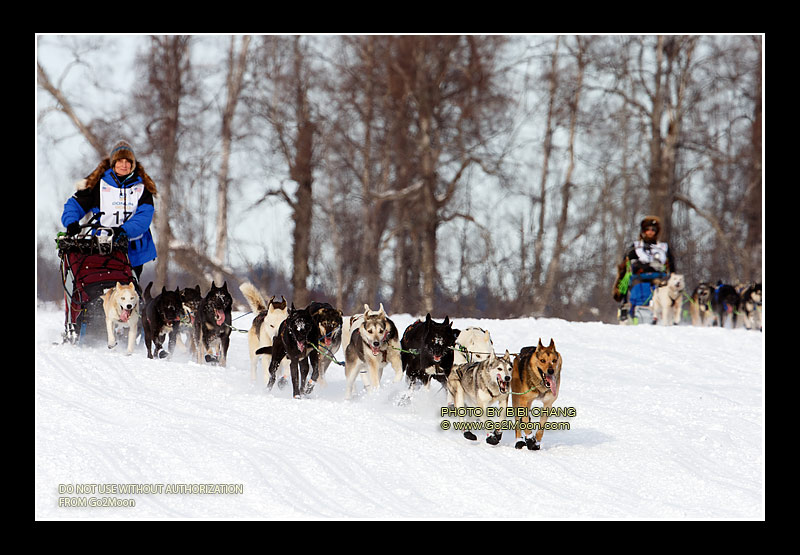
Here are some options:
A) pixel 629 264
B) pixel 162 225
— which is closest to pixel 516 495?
pixel 162 225

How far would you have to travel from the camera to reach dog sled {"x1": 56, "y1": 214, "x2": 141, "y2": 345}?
25.3 feet

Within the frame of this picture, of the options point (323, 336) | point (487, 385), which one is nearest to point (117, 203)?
point (323, 336)

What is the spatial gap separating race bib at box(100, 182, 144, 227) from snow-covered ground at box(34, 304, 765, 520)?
38.0 inches

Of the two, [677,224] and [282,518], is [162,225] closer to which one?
[282,518]

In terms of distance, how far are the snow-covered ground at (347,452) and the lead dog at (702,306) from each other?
242 inches

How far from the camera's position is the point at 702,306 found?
1434cm

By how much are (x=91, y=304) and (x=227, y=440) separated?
118 inches

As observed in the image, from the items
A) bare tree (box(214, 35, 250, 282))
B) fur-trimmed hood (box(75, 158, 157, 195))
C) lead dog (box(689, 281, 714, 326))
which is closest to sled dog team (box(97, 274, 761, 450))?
fur-trimmed hood (box(75, 158, 157, 195))

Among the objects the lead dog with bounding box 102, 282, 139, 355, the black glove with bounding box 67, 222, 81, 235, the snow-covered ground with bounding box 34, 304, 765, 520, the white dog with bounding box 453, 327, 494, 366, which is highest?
the black glove with bounding box 67, 222, 81, 235

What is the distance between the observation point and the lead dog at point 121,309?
7.96m

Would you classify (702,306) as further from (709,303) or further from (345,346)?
(345,346)

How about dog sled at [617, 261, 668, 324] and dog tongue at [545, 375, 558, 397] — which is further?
dog sled at [617, 261, 668, 324]

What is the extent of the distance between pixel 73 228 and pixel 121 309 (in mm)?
914

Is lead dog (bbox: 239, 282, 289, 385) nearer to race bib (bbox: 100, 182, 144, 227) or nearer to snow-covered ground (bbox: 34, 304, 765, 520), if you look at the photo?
snow-covered ground (bbox: 34, 304, 765, 520)
